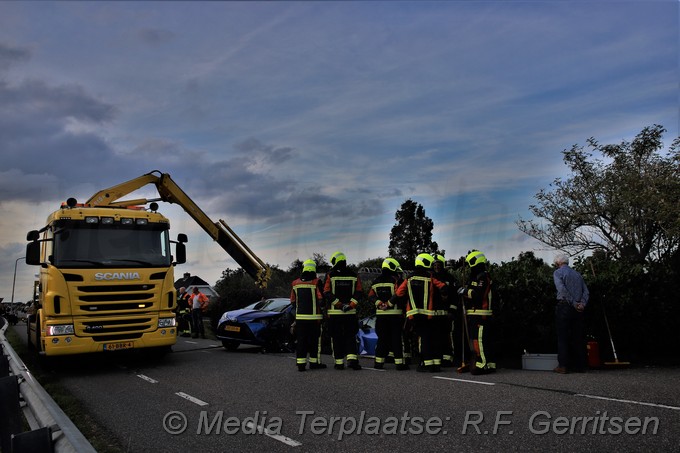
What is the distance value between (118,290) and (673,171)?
15.1m

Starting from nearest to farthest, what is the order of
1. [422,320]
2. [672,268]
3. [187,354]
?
1. [422,320]
2. [672,268]
3. [187,354]

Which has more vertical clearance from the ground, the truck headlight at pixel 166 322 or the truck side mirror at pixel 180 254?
the truck side mirror at pixel 180 254

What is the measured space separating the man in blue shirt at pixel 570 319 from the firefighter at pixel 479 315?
3.61ft

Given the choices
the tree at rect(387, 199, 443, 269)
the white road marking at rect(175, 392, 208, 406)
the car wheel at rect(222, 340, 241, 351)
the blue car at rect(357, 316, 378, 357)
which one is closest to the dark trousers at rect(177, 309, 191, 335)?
the car wheel at rect(222, 340, 241, 351)

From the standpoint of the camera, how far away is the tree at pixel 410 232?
61406mm

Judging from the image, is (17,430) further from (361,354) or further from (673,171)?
(673,171)

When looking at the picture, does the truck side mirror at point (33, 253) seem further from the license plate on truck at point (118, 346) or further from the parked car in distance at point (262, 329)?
the parked car in distance at point (262, 329)

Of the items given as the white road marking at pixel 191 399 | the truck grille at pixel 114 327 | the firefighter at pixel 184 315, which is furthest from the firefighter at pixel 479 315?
the firefighter at pixel 184 315

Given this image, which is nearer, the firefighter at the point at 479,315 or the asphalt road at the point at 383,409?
the asphalt road at the point at 383,409

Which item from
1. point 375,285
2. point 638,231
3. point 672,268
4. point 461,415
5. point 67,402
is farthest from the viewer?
point 638,231

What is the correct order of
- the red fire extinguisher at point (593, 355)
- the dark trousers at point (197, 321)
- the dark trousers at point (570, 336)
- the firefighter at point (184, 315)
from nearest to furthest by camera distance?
1. the dark trousers at point (570, 336)
2. the red fire extinguisher at point (593, 355)
3. the dark trousers at point (197, 321)
4. the firefighter at point (184, 315)

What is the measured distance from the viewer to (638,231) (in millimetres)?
19125

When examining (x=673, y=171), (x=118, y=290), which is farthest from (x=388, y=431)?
(x=673, y=171)

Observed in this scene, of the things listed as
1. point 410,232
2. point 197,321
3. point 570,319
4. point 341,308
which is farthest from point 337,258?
point 410,232
